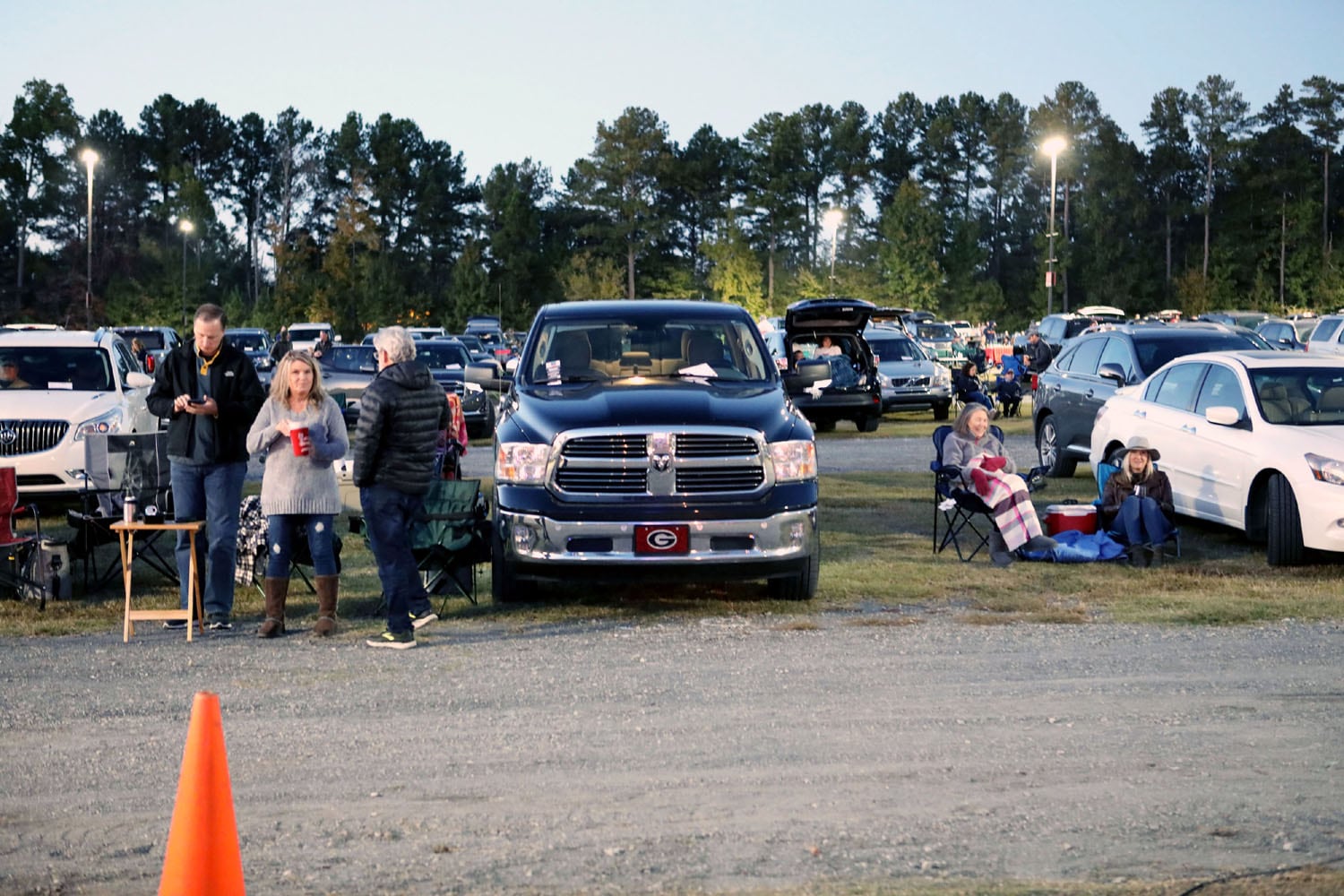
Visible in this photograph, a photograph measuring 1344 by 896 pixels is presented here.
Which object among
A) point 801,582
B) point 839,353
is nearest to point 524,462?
point 801,582

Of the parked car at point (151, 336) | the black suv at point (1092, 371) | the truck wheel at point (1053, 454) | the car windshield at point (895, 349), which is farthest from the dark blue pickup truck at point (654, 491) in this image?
the parked car at point (151, 336)

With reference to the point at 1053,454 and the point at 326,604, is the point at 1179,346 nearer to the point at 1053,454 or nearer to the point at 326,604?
the point at 1053,454

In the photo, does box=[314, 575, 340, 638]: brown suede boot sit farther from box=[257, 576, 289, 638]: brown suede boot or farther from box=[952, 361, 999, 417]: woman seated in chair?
box=[952, 361, 999, 417]: woman seated in chair

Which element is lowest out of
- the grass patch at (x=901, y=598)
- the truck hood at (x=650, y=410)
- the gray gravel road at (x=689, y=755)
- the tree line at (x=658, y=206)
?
the gray gravel road at (x=689, y=755)

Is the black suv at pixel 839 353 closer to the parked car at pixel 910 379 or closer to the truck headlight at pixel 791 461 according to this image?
the parked car at pixel 910 379

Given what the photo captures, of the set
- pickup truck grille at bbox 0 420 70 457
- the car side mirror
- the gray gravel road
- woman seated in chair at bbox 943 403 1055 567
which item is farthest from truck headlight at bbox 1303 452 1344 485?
pickup truck grille at bbox 0 420 70 457

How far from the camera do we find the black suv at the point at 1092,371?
1836 centimetres

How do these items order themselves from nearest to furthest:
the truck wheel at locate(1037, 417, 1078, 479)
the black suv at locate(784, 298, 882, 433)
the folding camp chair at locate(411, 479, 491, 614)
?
the folding camp chair at locate(411, 479, 491, 614)
the truck wheel at locate(1037, 417, 1078, 479)
the black suv at locate(784, 298, 882, 433)

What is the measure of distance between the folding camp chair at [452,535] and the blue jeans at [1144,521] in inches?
191

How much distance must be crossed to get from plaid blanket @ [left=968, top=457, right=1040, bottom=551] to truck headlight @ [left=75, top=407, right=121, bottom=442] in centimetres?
789

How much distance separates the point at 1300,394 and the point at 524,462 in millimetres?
6481

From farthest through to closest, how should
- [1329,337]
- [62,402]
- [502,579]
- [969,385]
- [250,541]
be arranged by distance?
[969,385] < [1329,337] < [62,402] < [250,541] < [502,579]

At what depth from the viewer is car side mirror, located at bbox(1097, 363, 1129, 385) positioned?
17.7m

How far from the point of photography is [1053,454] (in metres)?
19.4
